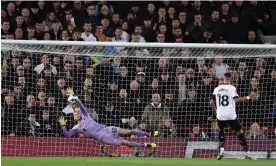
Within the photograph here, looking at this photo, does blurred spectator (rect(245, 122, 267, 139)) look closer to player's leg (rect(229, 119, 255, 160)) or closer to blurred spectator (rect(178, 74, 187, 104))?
player's leg (rect(229, 119, 255, 160))

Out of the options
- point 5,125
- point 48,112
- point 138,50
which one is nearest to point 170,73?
point 138,50

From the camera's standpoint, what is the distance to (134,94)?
12.8 metres

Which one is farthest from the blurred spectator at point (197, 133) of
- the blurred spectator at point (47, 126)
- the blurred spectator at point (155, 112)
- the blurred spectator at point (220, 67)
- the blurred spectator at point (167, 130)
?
the blurred spectator at point (47, 126)

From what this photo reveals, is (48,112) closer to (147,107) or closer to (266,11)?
(147,107)

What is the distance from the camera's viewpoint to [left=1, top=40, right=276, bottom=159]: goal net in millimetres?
12531

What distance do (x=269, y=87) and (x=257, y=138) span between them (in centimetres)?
117

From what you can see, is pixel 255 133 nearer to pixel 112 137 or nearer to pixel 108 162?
pixel 112 137

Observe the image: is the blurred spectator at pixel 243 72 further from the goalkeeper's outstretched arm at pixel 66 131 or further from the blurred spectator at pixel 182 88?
the goalkeeper's outstretched arm at pixel 66 131

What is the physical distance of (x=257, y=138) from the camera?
1255 centimetres

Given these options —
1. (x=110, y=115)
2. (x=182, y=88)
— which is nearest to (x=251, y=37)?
(x=182, y=88)

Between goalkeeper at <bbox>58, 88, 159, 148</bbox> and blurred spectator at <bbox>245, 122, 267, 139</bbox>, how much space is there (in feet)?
5.88

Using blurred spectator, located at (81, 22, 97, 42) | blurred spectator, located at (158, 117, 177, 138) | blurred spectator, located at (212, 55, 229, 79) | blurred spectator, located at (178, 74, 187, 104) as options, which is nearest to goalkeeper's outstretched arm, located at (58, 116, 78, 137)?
blurred spectator, located at (158, 117, 177, 138)

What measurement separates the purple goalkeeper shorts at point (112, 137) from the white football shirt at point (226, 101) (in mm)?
1862

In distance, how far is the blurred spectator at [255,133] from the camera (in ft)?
41.3
